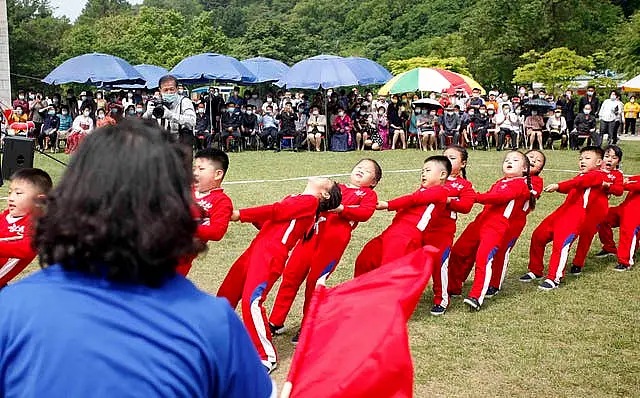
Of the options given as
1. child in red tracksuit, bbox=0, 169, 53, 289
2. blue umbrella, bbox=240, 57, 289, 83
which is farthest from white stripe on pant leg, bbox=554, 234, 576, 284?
blue umbrella, bbox=240, 57, 289, 83

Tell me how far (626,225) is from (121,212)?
7.45 metres

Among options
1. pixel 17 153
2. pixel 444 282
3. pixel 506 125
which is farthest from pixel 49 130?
pixel 444 282

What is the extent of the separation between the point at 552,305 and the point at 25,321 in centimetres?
577

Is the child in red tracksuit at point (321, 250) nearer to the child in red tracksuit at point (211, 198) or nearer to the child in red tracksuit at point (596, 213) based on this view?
the child in red tracksuit at point (211, 198)

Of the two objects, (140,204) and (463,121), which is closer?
(140,204)

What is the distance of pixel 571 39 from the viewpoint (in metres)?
37.1

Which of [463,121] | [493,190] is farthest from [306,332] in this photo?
[463,121]

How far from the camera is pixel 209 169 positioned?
5.34 metres

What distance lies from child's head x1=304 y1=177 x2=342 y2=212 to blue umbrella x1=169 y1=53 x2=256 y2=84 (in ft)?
53.1

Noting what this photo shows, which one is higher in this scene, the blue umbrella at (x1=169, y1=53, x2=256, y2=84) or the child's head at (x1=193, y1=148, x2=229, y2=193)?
the blue umbrella at (x1=169, y1=53, x2=256, y2=84)

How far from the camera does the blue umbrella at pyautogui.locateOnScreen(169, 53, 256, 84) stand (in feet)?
69.6

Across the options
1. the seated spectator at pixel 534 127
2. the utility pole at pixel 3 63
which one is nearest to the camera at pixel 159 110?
the seated spectator at pixel 534 127

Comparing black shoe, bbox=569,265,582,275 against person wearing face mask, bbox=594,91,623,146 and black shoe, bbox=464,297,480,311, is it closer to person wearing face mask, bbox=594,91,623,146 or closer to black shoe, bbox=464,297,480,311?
black shoe, bbox=464,297,480,311

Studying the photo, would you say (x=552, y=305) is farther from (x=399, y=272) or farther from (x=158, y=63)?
(x=158, y=63)
